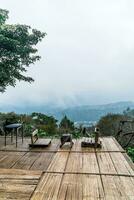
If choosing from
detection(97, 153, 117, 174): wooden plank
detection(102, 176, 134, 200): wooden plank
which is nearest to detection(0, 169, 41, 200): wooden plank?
detection(102, 176, 134, 200): wooden plank

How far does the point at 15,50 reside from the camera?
9398 mm

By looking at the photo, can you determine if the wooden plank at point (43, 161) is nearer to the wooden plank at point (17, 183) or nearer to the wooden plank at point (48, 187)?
the wooden plank at point (17, 183)

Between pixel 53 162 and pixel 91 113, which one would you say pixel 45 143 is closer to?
pixel 53 162

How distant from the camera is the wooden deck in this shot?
12.4ft

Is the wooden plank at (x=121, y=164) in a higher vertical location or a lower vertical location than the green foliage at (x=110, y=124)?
lower

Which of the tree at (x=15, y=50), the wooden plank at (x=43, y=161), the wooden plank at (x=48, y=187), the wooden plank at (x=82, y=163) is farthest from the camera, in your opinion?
the tree at (x=15, y=50)

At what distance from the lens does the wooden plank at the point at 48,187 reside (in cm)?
366

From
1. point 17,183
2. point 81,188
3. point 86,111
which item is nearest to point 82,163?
point 81,188

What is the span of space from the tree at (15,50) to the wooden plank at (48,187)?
5245 mm

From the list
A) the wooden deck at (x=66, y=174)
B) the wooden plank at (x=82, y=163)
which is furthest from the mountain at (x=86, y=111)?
the wooden plank at (x=82, y=163)

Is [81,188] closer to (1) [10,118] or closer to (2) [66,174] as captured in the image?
(2) [66,174]

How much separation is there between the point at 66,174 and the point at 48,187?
2.28 ft

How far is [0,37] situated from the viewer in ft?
28.9

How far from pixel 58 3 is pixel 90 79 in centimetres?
2981
